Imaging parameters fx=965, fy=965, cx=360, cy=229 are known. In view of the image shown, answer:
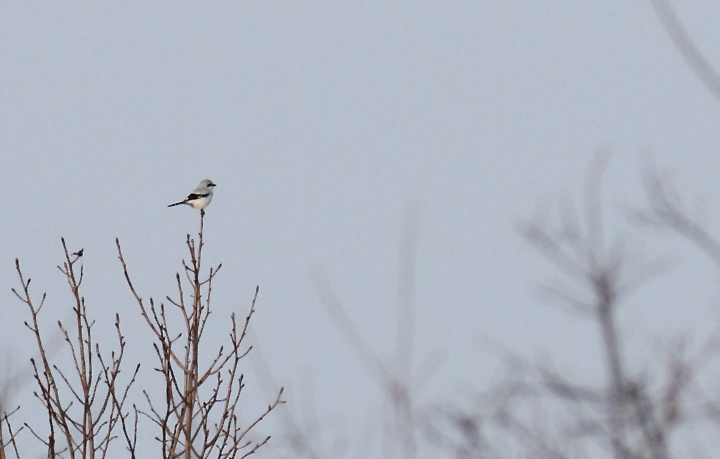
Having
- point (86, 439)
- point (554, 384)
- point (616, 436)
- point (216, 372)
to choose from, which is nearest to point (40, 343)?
point (86, 439)

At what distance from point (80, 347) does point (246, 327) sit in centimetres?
90

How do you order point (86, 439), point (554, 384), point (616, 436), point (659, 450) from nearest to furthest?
point (659, 450), point (616, 436), point (554, 384), point (86, 439)

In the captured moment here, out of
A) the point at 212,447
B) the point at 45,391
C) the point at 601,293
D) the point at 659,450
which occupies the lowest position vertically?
the point at 659,450

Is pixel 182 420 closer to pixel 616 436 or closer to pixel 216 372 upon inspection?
pixel 216 372

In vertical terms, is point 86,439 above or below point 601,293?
above

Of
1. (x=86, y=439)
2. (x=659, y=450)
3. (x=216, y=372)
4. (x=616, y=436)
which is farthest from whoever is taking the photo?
(x=216, y=372)

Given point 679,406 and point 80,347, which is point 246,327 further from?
point 679,406

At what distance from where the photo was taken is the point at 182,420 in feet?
15.4

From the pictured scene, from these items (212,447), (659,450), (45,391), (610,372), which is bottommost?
(659,450)

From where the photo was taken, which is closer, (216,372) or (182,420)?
(182,420)

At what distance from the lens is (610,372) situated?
9.17ft

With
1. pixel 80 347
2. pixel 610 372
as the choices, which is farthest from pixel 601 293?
pixel 80 347

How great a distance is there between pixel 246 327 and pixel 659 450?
289 centimetres

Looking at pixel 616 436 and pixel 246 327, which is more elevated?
pixel 246 327
